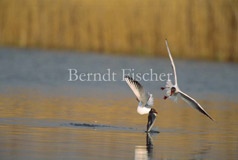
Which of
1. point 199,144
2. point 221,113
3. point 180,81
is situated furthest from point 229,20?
point 199,144

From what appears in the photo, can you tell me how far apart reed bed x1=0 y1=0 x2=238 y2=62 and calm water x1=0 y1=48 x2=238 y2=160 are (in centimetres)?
215

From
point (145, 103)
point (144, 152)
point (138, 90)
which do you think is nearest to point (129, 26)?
point (145, 103)

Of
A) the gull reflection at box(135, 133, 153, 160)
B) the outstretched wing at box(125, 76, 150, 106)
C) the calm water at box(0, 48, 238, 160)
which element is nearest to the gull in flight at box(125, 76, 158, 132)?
the outstretched wing at box(125, 76, 150, 106)

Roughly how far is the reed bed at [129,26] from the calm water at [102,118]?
215cm

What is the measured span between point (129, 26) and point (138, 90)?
50.8 feet

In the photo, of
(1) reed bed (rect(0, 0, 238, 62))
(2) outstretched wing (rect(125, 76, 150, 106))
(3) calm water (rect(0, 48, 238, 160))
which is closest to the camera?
(3) calm water (rect(0, 48, 238, 160))

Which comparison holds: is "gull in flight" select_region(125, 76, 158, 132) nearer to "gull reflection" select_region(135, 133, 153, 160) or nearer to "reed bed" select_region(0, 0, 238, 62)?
"gull reflection" select_region(135, 133, 153, 160)

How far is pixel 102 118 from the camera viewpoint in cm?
1405

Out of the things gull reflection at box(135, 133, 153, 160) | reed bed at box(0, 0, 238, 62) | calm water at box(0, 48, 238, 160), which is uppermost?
reed bed at box(0, 0, 238, 62)

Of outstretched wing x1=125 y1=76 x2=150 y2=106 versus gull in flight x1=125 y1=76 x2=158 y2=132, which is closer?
outstretched wing x1=125 y1=76 x2=150 y2=106

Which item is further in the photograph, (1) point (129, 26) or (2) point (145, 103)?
(1) point (129, 26)

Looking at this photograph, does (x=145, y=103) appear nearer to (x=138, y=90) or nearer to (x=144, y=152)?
(x=138, y=90)

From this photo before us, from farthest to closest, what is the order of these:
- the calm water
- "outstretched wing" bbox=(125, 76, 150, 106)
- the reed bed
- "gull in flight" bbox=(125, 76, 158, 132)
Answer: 1. the reed bed
2. "gull in flight" bbox=(125, 76, 158, 132)
3. "outstretched wing" bbox=(125, 76, 150, 106)
4. the calm water

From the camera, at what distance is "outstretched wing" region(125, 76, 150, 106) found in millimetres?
12438
